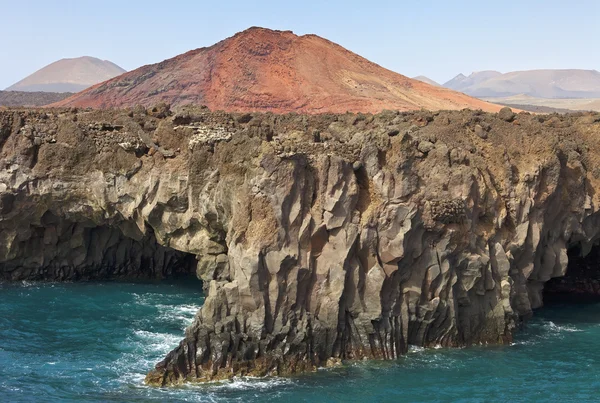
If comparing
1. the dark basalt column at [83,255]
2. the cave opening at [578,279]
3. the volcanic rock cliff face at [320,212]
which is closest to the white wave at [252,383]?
the volcanic rock cliff face at [320,212]

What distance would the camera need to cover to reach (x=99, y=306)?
152 ft

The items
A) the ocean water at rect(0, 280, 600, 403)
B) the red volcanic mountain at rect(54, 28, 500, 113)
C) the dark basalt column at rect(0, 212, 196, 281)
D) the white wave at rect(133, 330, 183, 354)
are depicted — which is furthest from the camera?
the red volcanic mountain at rect(54, 28, 500, 113)

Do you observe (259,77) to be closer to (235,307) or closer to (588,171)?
(588,171)

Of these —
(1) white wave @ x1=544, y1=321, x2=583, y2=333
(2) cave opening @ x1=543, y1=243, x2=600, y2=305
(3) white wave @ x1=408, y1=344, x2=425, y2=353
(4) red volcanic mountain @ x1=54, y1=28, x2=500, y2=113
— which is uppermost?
(4) red volcanic mountain @ x1=54, y1=28, x2=500, y2=113

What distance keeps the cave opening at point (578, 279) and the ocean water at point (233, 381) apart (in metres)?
5.23

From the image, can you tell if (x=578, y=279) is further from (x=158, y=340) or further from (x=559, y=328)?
(x=158, y=340)

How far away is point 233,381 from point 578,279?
29.4 metres

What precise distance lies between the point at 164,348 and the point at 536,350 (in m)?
18.9

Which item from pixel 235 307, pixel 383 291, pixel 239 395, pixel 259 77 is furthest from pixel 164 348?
pixel 259 77

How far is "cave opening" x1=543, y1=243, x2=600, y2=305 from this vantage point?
52.6 m

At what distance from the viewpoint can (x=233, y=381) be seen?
34250mm

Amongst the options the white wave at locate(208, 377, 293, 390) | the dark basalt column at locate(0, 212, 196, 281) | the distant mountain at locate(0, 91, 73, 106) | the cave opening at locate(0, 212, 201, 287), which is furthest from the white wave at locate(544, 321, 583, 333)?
the distant mountain at locate(0, 91, 73, 106)

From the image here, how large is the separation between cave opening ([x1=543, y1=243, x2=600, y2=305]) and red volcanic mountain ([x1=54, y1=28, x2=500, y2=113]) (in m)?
33.8

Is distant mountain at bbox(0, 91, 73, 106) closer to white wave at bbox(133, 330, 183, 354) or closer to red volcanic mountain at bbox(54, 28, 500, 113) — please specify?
red volcanic mountain at bbox(54, 28, 500, 113)
